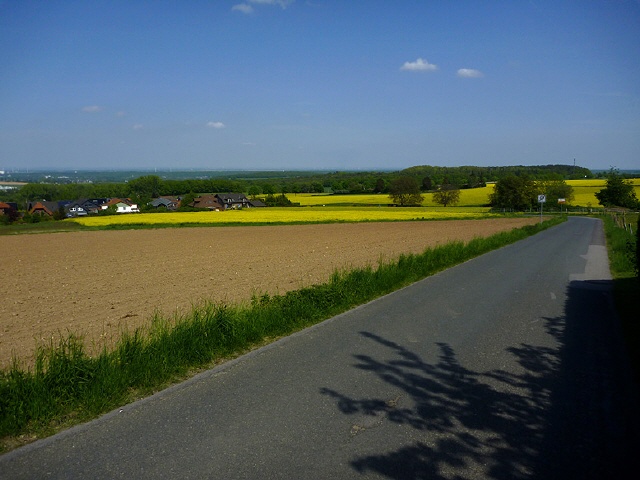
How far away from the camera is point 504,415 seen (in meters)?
4.73

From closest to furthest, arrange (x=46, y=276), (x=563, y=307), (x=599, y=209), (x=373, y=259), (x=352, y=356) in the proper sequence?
(x=352, y=356), (x=563, y=307), (x=46, y=276), (x=373, y=259), (x=599, y=209)

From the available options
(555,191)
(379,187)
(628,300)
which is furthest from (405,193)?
(628,300)

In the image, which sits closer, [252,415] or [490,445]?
[490,445]

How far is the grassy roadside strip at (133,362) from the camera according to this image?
4.61 m

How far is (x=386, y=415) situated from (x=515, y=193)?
269ft

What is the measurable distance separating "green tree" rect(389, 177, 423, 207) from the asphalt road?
7941cm

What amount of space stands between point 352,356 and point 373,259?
41.2ft

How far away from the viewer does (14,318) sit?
10258mm

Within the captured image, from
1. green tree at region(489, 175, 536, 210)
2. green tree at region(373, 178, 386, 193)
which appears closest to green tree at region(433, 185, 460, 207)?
green tree at region(489, 175, 536, 210)

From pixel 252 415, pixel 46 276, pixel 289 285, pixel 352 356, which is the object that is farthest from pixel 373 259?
pixel 252 415

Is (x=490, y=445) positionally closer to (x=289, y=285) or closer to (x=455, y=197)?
(x=289, y=285)

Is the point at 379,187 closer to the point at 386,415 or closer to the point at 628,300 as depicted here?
the point at 628,300

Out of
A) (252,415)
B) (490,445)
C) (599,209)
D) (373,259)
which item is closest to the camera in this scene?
(490,445)

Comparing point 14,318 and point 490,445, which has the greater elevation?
point 490,445
